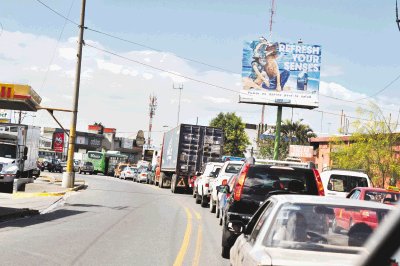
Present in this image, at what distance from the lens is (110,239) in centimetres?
1259

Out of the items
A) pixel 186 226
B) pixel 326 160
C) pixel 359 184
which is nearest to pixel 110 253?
pixel 186 226

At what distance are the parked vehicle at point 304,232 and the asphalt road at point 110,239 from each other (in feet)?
15.5

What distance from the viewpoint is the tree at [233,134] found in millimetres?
95250

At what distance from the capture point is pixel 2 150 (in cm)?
2758

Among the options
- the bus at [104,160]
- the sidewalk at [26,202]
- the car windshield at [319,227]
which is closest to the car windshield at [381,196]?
the sidewalk at [26,202]

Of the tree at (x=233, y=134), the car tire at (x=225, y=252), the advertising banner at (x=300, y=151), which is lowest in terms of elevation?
the car tire at (x=225, y=252)

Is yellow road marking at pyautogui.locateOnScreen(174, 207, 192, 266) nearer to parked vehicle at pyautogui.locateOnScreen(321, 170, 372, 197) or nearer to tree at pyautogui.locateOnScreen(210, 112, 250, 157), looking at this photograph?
parked vehicle at pyautogui.locateOnScreen(321, 170, 372, 197)

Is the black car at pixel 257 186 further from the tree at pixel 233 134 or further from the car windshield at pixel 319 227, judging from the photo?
the tree at pixel 233 134

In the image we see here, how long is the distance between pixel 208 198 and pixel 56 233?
469 inches

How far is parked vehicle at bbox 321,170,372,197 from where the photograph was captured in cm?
2038

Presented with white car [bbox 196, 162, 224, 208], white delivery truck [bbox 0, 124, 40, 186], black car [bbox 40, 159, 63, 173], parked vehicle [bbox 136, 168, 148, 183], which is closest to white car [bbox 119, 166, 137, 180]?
parked vehicle [bbox 136, 168, 148, 183]

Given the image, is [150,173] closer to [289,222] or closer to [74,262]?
[74,262]

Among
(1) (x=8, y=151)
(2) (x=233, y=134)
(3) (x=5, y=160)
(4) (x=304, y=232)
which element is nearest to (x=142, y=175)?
(1) (x=8, y=151)

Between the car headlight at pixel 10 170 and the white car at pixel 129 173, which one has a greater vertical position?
the car headlight at pixel 10 170
